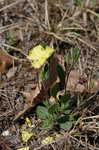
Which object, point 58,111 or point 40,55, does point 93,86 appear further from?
point 40,55

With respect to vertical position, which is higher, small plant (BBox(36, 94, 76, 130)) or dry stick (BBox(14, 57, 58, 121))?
dry stick (BBox(14, 57, 58, 121))

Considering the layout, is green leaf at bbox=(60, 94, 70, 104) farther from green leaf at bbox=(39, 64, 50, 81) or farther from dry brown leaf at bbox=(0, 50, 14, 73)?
dry brown leaf at bbox=(0, 50, 14, 73)

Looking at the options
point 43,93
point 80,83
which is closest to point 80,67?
point 80,83

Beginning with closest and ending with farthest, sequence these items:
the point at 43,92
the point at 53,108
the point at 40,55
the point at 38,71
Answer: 1. the point at 40,55
2. the point at 53,108
3. the point at 43,92
4. the point at 38,71

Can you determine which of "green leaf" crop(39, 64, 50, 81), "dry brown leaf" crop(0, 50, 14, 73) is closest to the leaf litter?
"dry brown leaf" crop(0, 50, 14, 73)

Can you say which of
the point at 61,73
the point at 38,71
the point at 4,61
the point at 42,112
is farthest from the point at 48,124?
the point at 4,61

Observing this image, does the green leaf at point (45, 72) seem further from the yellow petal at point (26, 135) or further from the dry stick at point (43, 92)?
the yellow petal at point (26, 135)

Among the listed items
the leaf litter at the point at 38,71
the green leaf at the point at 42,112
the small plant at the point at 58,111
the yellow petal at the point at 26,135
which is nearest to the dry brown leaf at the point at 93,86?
the leaf litter at the point at 38,71
